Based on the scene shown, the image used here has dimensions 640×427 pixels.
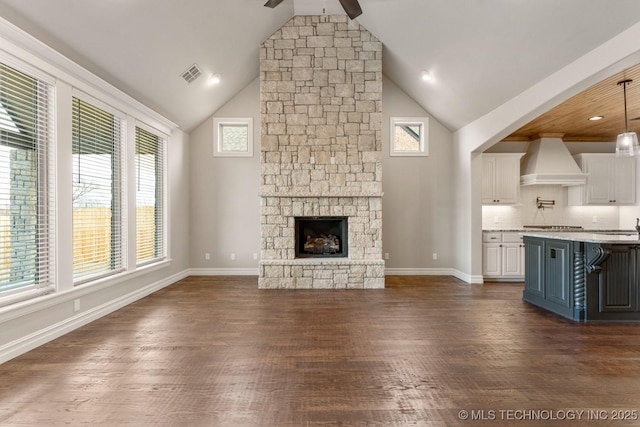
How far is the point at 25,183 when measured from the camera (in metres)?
Answer: 3.20

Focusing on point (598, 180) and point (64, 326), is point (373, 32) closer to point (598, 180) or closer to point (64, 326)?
point (598, 180)

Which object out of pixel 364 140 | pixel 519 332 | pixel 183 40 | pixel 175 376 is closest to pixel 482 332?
pixel 519 332

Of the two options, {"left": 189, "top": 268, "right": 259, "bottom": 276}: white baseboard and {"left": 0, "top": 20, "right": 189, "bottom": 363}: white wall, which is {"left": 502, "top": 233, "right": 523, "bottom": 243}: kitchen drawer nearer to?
{"left": 189, "top": 268, "right": 259, "bottom": 276}: white baseboard

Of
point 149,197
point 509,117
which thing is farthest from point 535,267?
point 149,197

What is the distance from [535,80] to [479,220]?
8.46 feet

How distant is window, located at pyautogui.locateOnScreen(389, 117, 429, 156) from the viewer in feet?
23.1

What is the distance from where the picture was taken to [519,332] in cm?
367

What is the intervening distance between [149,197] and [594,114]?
7.30 m

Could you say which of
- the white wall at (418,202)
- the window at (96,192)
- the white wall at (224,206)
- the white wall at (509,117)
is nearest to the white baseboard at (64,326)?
the window at (96,192)

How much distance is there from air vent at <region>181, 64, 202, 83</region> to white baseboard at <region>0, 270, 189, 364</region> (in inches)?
131

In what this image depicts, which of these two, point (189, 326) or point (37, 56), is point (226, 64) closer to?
point (37, 56)

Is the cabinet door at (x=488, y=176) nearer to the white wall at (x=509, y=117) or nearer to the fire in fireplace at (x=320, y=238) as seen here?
the white wall at (x=509, y=117)

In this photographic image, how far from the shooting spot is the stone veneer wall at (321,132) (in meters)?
6.02

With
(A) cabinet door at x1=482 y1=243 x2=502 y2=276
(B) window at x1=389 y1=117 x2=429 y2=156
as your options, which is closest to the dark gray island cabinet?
(A) cabinet door at x1=482 y1=243 x2=502 y2=276
